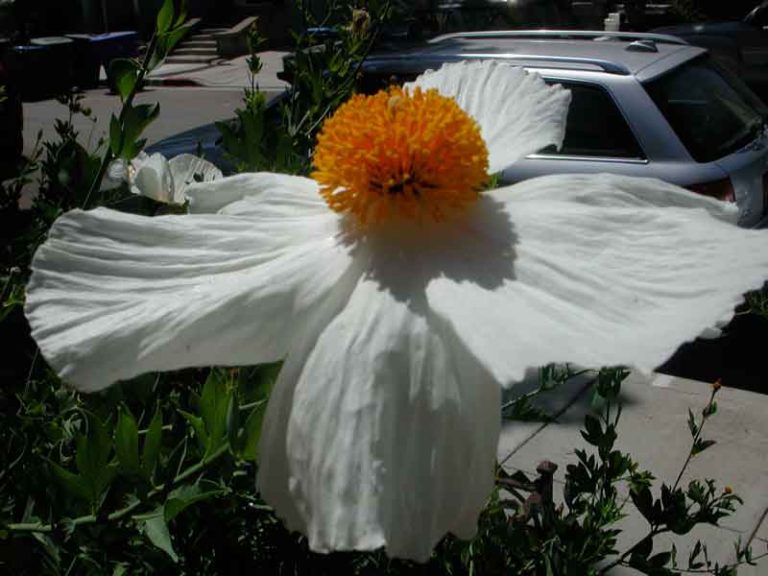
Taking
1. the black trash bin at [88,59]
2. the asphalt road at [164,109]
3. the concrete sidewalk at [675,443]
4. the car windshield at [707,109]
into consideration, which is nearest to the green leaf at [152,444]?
the concrete sidewalk at [675,443]

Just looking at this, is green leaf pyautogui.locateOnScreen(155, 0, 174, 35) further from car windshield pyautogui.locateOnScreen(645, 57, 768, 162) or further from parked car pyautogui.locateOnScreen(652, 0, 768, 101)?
parked car pyautogui.locateOnScreen(652, 0, 768, 101)

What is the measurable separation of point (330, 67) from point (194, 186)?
60 cm

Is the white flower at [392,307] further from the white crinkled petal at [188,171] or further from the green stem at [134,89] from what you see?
the white crinkled petal at [188,171]

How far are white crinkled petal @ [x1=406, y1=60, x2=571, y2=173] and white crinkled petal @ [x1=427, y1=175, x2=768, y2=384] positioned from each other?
10cm

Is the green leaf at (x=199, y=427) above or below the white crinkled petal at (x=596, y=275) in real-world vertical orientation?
below

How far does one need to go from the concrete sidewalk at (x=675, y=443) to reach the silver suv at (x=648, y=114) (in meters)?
0.98

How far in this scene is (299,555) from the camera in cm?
127

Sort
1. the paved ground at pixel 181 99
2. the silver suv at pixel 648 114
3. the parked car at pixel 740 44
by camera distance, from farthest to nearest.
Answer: the paved ground at pixel 181 99 → the parked car at pixel 740 44 → the silver suv at pixel 648 114

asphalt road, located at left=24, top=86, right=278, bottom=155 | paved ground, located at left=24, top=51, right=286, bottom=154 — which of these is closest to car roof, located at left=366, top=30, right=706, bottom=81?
paved ground, located at left=24, top=51, right=286, bottom=154

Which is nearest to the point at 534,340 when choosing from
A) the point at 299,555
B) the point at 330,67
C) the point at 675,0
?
the point at 299,555

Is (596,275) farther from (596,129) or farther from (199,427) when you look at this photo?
(596,129)

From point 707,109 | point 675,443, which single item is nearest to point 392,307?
point 675,443

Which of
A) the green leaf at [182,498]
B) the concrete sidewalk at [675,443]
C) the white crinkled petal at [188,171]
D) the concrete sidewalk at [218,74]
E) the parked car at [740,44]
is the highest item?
the white crinkled petal at [188,171]

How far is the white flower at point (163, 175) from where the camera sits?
1.30 meters
